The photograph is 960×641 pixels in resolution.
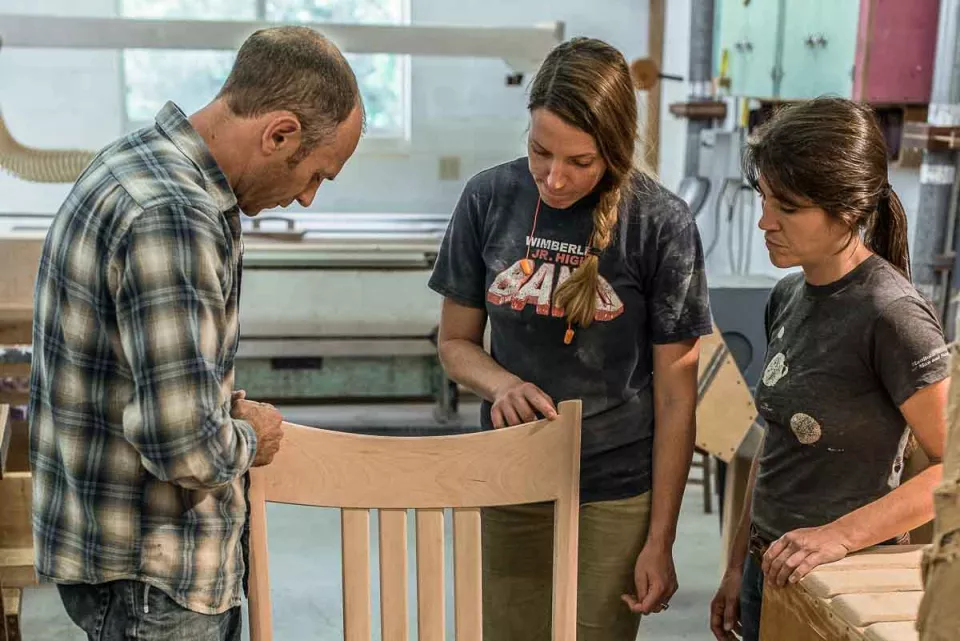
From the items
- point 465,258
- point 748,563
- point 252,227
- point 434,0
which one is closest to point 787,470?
Answer: point 748,563

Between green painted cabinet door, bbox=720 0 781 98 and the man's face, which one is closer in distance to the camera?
the man's face

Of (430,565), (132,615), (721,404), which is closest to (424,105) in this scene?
(721,404)

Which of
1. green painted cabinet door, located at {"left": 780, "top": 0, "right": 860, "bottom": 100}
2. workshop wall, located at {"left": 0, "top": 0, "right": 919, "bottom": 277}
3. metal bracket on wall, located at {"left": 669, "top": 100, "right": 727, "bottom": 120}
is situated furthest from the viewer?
workshop wall, located at {"left": 0, "top": 0, "right": 919, "bottom": 277}

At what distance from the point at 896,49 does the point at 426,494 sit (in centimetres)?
217

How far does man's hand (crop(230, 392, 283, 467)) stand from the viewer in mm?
1056

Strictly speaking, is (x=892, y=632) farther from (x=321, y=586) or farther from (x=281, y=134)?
(x=321, y=586)

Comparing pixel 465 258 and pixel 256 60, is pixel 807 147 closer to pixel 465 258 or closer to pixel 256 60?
pixel 465 258

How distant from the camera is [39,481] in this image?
3.30ft

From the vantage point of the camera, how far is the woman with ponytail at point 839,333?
1085 millimetres

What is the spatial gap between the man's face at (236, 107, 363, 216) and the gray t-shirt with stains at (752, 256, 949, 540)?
0.58 metres

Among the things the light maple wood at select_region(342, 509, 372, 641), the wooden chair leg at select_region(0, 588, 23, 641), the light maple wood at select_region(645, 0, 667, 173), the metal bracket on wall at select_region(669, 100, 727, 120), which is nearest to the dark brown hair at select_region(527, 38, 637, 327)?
the light maple wood at select_region(342, 509, 372, 641)

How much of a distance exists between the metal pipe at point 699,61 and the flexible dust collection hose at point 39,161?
3112 millimetres

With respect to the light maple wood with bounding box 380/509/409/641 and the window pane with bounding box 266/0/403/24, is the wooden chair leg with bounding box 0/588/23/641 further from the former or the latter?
the window pane with bounding box 266/0/403/24

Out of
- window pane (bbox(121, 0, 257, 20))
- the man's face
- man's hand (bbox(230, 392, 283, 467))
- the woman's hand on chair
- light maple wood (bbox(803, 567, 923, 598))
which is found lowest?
light maple wood (bbox(803, 567, 923, 598))
